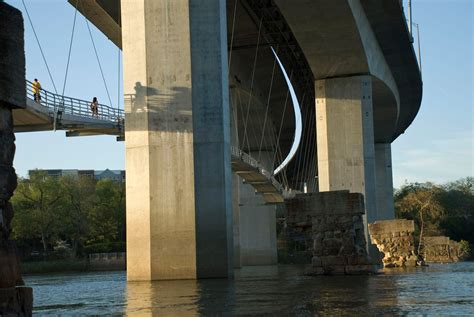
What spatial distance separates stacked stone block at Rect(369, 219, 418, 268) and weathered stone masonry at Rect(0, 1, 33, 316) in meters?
29.1

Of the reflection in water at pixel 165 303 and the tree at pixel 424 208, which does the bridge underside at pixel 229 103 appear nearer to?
the reflection in water at pixel 165 303

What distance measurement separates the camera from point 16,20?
698 centimetres

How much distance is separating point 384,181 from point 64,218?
30.7m

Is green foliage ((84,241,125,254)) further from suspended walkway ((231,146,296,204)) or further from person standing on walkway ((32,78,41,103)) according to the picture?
person standing on walkway ((32,78,41,103))

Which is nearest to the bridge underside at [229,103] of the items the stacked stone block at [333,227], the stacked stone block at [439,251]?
the stacked stone block at [333,227]

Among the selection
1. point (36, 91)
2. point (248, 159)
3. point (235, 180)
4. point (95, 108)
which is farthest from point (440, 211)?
point (36, 91)

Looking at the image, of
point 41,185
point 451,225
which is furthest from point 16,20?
point 451,225

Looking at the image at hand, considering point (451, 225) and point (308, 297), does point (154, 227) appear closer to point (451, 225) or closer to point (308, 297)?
point (308, 297)

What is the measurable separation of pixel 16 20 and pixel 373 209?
125ft

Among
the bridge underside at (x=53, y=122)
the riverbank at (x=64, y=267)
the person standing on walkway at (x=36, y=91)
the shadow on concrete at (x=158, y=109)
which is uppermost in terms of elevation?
the person standing on walkway at (x=36, y=91)

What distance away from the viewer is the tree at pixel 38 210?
74.2 m

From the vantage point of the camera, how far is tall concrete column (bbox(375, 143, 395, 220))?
65.6 m

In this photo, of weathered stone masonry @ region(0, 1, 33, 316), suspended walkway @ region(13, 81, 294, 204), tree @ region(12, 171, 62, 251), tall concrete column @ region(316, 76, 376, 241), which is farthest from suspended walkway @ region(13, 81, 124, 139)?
tree @ region(12, 171, 62, 251)

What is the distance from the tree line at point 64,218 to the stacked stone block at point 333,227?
54.0 metres
